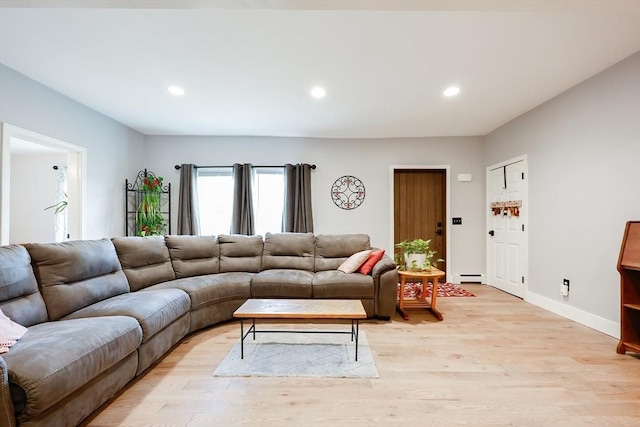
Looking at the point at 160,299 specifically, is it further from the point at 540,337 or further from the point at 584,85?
the point at 584,85

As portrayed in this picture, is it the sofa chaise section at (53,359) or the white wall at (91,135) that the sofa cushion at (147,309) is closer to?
the sofa chaise section at (53,359)

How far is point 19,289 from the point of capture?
6.05ft

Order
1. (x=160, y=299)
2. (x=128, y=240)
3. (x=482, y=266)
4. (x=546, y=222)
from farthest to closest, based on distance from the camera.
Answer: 1. (x=482, y=266)
2. (x=546, y=222)
3. (x=128, y=240)
4. (x=160, y=299)

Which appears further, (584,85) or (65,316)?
(584,85)

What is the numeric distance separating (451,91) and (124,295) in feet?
13.0

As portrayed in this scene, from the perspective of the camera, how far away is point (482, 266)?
4984 millimetres

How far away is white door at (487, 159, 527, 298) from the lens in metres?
4.07

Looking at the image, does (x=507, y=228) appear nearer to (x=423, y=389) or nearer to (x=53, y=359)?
(x=423, y=389)

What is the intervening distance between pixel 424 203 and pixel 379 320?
272 cm

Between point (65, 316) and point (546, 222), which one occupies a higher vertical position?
point (546, 222)

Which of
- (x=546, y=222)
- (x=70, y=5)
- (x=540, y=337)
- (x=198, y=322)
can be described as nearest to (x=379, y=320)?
(x=540, y=337)

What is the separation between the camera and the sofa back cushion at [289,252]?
371cm

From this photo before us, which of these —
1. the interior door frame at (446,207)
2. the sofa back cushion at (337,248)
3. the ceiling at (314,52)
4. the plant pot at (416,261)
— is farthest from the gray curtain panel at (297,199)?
the plant pot at (416,261)

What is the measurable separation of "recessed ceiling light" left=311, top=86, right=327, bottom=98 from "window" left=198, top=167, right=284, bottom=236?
1.97 meters
